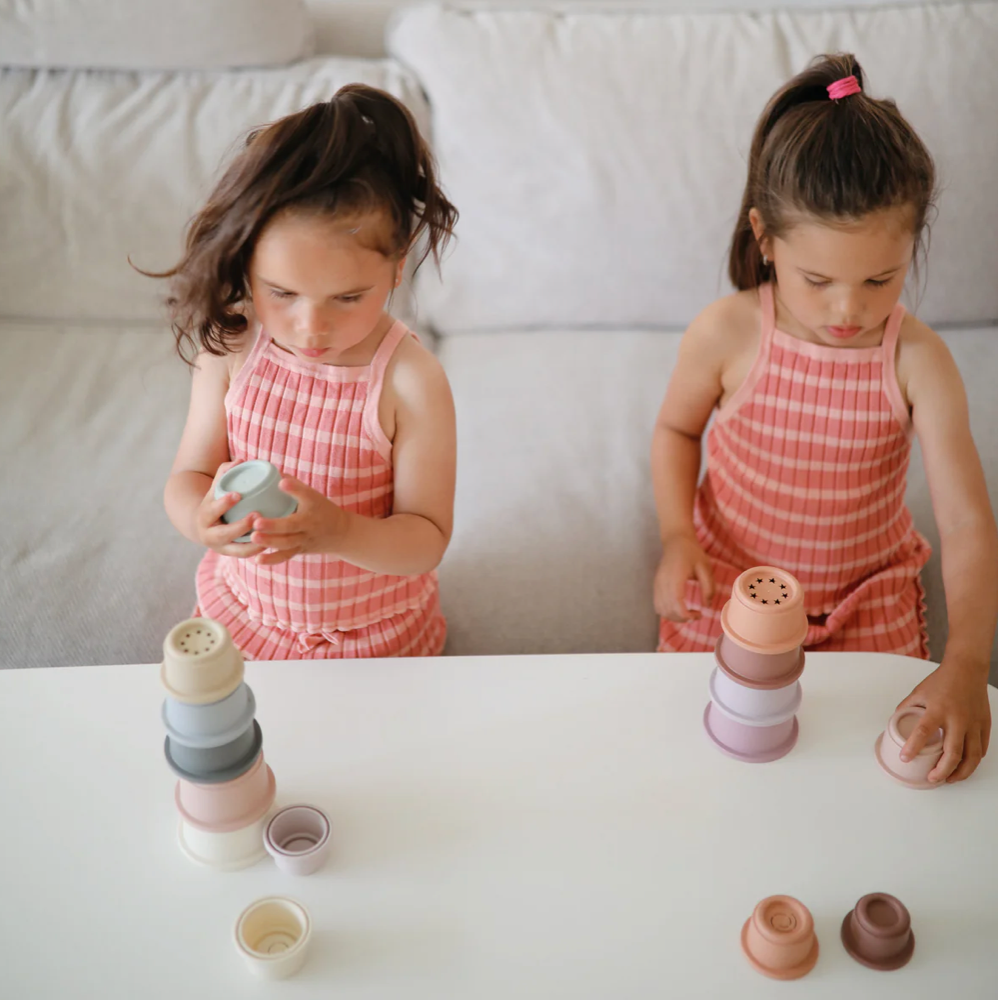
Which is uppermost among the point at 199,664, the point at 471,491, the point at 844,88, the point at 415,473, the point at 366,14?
the point at 844,88

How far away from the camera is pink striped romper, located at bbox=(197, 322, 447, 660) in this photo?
98cm

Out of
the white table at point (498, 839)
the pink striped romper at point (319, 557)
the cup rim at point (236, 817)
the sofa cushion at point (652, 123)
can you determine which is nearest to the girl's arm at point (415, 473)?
the pink striped romper at point (319, 557)

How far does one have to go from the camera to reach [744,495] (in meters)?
1.21

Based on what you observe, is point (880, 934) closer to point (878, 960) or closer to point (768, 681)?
point (878, 960)

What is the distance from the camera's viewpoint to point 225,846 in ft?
2.33

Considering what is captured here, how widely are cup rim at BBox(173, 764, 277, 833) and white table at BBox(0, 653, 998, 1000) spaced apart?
4 centimetres

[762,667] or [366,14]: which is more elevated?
[366,14]

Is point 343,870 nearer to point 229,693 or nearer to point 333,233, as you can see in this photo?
point 229,693

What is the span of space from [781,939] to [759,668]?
19cm

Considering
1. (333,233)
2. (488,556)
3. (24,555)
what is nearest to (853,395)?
(488,556)

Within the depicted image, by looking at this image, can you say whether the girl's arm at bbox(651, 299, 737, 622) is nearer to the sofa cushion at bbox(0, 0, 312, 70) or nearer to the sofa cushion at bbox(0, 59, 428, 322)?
the sofa cushion at bbox(0, 59, 428, 322)

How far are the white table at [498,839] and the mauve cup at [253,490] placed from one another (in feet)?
0.59

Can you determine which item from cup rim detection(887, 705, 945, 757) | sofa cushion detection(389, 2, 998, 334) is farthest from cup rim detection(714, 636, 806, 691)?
sofa cushion detection(389, 2, 998, 334)

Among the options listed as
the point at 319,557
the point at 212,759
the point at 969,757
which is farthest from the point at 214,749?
the point at 969,757
